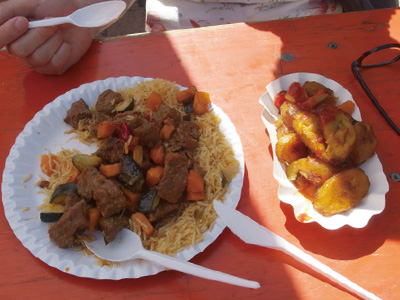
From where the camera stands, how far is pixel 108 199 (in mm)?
1531

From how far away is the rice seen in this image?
1.53 meters

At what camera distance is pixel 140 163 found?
172cm

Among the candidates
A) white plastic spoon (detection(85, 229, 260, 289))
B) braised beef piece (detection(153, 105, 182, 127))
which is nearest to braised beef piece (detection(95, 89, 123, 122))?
braised beef piece (detection(153, 105, 182, 127))

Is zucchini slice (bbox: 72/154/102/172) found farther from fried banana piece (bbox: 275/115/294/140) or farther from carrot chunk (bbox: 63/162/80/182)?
fried banana piece (bbox: 275/115/294/140)

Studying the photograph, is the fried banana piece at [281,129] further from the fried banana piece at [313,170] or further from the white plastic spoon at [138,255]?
the white plastic spoon at [138,255]

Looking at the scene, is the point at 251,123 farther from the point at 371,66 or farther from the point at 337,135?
the point at 371,66

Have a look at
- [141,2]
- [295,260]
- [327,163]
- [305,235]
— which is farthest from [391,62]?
[141,2]

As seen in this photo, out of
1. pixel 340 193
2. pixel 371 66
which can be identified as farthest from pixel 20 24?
pixel 371 66

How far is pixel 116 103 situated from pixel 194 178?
0.72 m

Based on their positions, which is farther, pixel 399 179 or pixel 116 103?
pixel 116 103

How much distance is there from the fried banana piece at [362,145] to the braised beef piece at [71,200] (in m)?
1.43

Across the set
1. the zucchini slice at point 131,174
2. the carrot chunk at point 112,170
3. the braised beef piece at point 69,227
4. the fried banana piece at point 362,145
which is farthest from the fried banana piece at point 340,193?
the braised beef piece at point 69,227

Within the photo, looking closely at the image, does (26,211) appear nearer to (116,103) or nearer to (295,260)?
(116,103)

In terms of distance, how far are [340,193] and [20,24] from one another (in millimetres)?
1995
